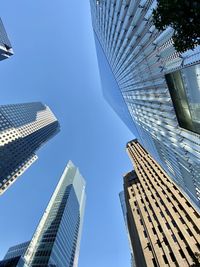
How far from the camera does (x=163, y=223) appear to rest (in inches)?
2042

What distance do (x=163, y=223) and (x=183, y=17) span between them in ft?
162

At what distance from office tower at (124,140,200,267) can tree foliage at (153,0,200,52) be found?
85.7 ft

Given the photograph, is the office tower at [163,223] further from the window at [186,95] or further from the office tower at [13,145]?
the office tower at [13,145]

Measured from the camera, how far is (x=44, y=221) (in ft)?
587

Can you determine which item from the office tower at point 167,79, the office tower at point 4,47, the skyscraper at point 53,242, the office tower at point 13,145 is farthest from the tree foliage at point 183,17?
the office tower at point 13,145

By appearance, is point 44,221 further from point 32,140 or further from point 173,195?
point 173,195

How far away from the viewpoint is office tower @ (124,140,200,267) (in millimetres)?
42250

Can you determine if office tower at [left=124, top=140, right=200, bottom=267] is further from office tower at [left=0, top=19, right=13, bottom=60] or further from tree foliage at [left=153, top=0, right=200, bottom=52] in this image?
office tower at [left=0, top=19, right=13, bottom=60]

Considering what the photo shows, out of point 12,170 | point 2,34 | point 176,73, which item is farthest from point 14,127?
point 176,73

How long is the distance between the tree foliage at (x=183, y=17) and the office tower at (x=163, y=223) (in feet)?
85.7

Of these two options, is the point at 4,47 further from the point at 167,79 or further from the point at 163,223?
the point at 167,79

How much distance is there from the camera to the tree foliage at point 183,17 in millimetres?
10430

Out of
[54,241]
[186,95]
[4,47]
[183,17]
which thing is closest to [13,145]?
[4,47]

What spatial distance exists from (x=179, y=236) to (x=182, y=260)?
5875 millimetres
